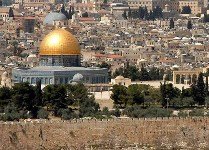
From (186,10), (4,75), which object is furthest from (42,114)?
(186,10)

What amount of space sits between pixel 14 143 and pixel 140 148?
4092mm

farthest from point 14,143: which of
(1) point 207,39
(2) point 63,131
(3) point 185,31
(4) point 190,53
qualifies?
(3) point 185,31

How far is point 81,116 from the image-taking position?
5344 cm

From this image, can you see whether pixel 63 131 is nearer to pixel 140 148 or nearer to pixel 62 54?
pixel 140 148

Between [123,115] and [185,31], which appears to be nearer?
[123,115]

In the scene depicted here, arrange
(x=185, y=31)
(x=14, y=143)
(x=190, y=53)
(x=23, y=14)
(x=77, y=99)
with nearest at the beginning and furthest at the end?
(x=14, y=143) < (x=77, y=99) < (x=190, y=53) < (x=185, y=31) < (x=23, y=14)

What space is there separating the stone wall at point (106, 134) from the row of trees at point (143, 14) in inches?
4155

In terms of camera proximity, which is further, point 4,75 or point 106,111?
point 4,75

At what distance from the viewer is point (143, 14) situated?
157375 millimetres

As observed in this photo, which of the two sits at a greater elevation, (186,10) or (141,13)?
(141,13)

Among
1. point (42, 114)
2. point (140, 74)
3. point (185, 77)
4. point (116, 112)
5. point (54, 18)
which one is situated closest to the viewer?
point (42, 114)

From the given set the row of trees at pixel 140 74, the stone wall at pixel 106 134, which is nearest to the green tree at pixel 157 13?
the row of trees at pixel 140 74

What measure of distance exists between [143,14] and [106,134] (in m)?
108

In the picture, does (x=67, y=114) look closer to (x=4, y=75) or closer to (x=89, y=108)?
(x=89, y=108)
